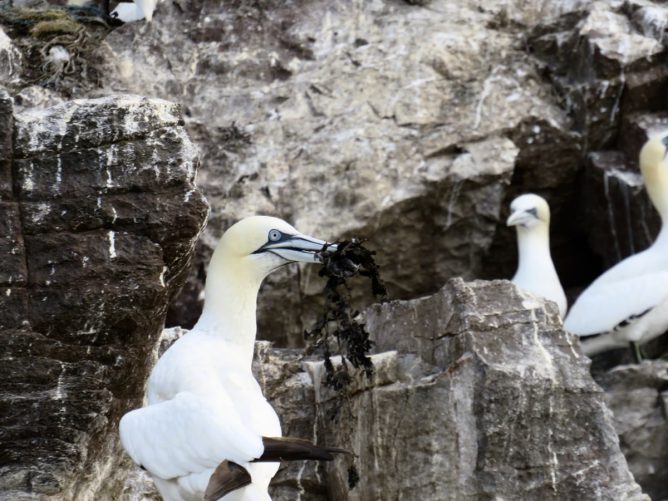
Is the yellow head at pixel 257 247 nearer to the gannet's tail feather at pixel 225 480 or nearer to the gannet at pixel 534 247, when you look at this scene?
the gannet's tail feather at pixel 225 480

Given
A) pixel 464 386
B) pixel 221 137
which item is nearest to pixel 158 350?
pixel 464 386

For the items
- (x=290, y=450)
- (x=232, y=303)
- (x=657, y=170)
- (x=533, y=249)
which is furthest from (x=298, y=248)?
(x=657, y=170)

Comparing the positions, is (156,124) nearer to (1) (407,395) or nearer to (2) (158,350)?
(2) (158,350)

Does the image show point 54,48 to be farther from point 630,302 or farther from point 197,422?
point 197,422

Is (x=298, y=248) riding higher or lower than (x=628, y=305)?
lower

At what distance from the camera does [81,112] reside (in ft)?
23.4

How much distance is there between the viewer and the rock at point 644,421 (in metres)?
9.23

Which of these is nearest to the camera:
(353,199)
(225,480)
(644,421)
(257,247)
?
A: (225,480)

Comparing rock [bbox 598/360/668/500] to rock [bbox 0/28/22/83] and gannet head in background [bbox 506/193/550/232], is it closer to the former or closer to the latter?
gannet head in background [bbox 506/193/550/232]

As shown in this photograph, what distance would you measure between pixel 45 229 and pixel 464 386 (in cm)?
216

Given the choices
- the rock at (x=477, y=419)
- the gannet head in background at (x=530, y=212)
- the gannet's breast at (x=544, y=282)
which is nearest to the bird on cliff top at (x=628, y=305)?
the gannet's breast at (x=544, y=282)

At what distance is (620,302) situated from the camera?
10.4 meters

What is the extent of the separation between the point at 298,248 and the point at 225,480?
132cm

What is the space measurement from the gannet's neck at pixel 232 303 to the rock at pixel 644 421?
3.19 m
